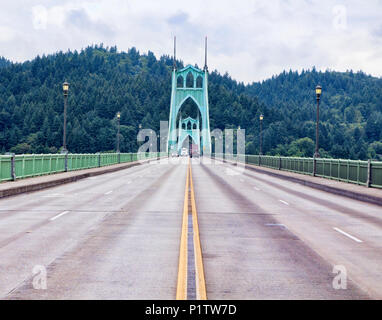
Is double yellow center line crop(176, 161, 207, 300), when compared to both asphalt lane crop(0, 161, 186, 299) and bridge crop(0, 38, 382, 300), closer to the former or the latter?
bridge crop(0, 38, 382, 300)

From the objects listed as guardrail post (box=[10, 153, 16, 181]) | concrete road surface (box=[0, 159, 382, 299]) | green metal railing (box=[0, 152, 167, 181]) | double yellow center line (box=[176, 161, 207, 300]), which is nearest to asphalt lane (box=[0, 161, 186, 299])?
concrete road surface (box=[0, 159, 382, 299])

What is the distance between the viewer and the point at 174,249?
10.5 m

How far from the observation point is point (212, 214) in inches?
649

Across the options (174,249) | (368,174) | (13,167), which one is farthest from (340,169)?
(174,249)

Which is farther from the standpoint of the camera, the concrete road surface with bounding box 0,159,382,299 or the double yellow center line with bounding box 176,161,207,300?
the concrete road surface with bounding box 0,159,382,299

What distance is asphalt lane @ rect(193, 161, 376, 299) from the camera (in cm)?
743

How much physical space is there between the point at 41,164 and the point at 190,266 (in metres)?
25.2

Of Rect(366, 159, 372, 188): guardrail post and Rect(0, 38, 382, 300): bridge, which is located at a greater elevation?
Rect(366, 159, 372, 188): guardrail post

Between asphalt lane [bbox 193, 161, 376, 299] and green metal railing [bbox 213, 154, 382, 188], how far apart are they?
7779mm

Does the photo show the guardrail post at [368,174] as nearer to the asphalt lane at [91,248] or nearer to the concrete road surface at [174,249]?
the concrete road surface at [174,249]

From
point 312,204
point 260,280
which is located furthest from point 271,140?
point 260,280

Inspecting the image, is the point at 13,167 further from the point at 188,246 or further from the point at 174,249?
the point at 174,249

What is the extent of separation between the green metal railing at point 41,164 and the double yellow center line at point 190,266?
1419 cm
